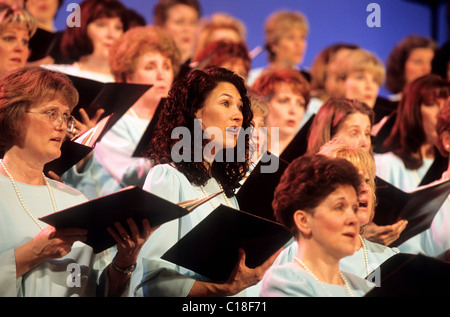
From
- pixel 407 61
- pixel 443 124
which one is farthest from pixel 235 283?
pixel 407 61

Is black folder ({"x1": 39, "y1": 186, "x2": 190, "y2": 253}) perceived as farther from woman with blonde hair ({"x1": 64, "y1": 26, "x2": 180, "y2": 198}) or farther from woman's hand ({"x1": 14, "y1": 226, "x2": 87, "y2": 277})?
woman with blonde hair ({"x1": 64, "y1": 26, "x2": 180, "y2": 198})

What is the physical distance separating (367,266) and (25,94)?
4.71ft

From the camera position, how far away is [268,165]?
2654 millimetres

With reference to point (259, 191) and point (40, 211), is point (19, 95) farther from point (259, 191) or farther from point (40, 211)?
point (259, 191)

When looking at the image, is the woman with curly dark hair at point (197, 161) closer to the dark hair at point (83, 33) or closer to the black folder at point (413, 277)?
the black folder at point (413, 277)

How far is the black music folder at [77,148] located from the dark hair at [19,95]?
239mm

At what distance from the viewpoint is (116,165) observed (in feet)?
11.3

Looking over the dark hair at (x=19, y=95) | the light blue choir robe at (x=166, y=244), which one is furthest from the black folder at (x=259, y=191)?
the dark hair at (x=19, y=95)

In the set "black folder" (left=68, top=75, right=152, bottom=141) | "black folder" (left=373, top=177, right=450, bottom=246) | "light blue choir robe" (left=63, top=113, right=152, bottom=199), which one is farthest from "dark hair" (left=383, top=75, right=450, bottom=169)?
"black folder" (left=68, top=75, right=152, bottom=141)

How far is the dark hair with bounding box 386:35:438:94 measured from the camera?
4.82m

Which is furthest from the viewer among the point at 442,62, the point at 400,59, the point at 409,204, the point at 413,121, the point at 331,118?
the point at 400,59

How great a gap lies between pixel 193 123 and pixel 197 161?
15 centimetres

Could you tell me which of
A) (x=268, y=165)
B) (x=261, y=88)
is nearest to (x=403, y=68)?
(x=261, y=88)

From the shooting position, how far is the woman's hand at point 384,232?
9.30 ft
